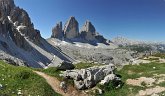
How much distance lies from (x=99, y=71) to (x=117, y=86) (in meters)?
4.32

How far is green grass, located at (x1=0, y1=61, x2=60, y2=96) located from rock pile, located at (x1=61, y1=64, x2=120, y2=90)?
18.3 feet

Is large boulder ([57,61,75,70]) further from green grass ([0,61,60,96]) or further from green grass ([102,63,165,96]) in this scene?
green grass ([102,63,165,96])

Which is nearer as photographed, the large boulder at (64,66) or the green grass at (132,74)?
the green grass at (132,74)

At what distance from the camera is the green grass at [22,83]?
3994cm

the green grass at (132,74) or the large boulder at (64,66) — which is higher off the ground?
the large boulder at (64,66)

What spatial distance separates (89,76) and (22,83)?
11.3m

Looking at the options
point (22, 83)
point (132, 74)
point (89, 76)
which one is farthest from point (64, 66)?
point (22, 83)

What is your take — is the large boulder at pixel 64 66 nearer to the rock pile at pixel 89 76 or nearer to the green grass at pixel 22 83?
the rock pile at pixel 89 76

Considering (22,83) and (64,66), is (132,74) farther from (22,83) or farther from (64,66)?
(22,83)

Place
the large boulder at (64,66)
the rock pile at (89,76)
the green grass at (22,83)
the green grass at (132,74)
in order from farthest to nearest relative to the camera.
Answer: the large boulder at (64,66), the rock pile at (89,76), the green grass at (132,74), the green grass at (22,83)

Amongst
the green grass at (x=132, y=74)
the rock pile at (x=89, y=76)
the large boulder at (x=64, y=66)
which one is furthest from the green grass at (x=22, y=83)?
the green grass at (x=132, y=74)

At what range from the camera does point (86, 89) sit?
46.2 m

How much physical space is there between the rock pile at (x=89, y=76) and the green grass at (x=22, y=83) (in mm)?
5587

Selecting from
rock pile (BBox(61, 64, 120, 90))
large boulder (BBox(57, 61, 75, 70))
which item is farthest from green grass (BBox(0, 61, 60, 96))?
large boulder (BBox(57, 61, 75, 70))
